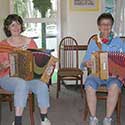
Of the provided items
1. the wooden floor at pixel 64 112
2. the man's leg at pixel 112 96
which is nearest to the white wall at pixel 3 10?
the wooden floor at pixel 64 112

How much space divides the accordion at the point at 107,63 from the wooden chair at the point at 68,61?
56.7 inches

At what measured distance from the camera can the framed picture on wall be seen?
5457 mm

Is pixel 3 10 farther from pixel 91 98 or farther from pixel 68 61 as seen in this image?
pixel 91 98

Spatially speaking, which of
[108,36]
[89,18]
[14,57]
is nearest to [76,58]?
[89,18]

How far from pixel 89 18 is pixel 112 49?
206 centimetres

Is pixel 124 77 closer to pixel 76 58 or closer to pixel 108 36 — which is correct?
pixel 108 36

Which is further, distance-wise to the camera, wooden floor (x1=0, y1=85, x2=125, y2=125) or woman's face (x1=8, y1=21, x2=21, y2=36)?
wooden floor (x1=0, y1=85, x2=125, y2=125)

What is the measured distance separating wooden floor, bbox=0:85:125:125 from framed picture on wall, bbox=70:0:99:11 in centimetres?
139

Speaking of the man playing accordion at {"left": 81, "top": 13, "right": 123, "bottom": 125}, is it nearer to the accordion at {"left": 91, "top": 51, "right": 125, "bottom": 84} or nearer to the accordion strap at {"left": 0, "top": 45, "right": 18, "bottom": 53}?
the accordion at {"left": 91, "top": 51, "right": 125, "bottom": 84}

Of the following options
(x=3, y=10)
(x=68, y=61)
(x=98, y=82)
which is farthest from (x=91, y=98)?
(x=3, y=10)

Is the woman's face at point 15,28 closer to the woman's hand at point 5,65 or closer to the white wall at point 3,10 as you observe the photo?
the woman's hand at point 5,65

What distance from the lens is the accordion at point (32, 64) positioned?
10.6 ft

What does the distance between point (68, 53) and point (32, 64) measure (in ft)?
7.24

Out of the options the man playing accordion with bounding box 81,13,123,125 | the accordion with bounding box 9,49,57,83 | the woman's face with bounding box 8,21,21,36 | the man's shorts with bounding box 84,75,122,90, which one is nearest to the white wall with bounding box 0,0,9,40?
the woman's face with bounding box 8,21,21,36
